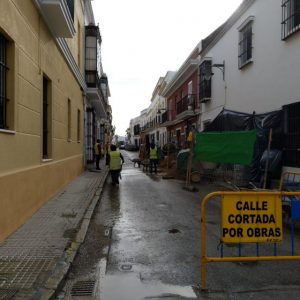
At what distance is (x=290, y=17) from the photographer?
11.5m

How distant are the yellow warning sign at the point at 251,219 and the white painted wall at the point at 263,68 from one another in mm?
6698

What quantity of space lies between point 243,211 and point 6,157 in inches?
148

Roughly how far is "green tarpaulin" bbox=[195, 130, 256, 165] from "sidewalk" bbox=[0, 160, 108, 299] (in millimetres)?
4356

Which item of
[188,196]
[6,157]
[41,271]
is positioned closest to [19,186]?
[6,157]

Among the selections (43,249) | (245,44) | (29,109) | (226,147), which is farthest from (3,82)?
(245,44)

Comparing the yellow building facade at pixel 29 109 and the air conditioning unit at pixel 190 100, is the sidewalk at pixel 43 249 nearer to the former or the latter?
the yellow building facade at pixel 29 109

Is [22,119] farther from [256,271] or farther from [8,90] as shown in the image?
[256,271]

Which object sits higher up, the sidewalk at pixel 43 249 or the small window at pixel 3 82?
the small window at pixel 3 82

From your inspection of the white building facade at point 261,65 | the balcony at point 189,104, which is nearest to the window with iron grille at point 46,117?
the white building facade at point 261,65


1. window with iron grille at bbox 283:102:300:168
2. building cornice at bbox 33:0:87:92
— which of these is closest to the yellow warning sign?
building cornice at bbox 33:0:87:92

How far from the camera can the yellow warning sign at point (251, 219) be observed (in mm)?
4914

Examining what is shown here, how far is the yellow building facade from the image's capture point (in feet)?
22.3

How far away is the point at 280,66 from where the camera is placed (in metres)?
12.1

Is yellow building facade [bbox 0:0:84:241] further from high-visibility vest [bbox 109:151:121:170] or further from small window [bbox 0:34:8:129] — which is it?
high-visibility vest [bbox 109:151:121:170]
